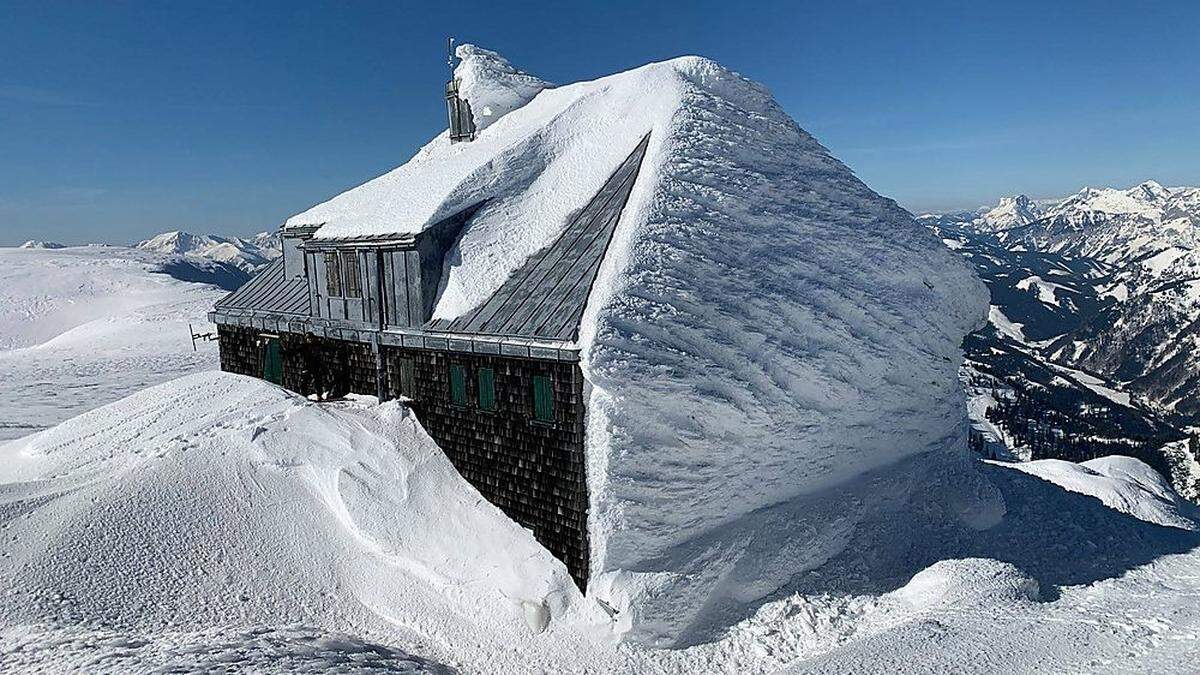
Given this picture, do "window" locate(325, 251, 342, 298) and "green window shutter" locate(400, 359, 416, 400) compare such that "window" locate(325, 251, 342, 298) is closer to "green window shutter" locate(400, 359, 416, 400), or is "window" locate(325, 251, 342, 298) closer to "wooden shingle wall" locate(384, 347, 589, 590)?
"green window shutter" locate(400, 359, 416, 400)

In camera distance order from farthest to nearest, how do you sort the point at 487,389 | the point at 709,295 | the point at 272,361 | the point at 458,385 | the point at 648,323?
1. the point at 272,361
2. the point at 458,385
3. the point at 487,389
4. the point at 709,295
5. the point at 648,323

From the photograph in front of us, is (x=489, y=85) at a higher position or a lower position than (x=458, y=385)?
higher

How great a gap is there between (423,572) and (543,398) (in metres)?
4.56

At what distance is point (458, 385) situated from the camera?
58.1ft

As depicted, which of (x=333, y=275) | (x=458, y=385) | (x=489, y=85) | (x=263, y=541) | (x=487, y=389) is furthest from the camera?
(x=489, y=85)

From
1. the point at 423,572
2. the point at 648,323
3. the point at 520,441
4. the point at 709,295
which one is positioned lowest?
the point at 423,572

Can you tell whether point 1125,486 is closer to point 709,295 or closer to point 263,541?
point 709,295

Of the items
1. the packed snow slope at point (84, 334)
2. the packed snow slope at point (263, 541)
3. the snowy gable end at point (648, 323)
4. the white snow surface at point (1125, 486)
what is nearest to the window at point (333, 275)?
the snowy gable end at point (648, 323)

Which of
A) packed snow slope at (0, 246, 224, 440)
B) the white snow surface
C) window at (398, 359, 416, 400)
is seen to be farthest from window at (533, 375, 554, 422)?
packed snow slope at (0, 246, 224, 440)

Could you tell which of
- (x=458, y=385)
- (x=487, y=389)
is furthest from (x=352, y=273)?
(x=487, y=389)

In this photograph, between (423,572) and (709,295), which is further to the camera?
(709,295)

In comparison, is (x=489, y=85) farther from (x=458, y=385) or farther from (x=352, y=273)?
(x=458, y=385)

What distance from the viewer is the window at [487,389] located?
55.2ft

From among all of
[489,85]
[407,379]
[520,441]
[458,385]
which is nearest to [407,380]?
[407,379]
